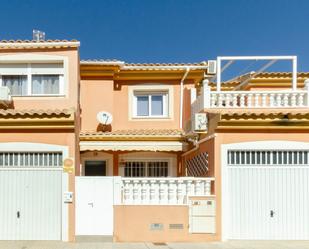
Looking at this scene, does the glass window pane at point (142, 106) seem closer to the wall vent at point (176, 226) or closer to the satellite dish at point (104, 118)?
the satellite dish at point (104, 118)

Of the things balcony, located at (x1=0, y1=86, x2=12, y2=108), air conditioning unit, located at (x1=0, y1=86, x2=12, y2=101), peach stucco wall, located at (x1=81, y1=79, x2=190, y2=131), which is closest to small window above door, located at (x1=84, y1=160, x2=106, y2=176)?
peach stucco wall, located at (x1=81, y1=79, x2=190, y2=131)

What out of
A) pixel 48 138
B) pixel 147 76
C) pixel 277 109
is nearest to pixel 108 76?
pixel 147 76

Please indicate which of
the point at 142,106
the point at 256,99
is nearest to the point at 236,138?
the point at 256,99

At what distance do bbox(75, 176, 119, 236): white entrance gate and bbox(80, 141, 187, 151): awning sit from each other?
192 inches

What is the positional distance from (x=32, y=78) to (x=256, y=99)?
12.4m

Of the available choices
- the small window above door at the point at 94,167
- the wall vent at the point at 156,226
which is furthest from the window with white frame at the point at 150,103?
the wall vent at the point at 156,226

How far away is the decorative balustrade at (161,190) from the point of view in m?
21.7

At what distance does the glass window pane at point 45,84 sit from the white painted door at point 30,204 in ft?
20.9

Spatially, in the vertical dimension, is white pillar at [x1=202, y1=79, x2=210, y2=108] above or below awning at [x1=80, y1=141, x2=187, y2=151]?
above

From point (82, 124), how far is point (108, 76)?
335 centimetres

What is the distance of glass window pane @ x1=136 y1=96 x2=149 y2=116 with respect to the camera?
99.3ft

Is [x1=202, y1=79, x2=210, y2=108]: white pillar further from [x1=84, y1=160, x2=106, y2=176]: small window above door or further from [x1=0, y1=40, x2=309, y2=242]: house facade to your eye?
[x1=84, y1=160, x2=106, y2=176]: small window above door

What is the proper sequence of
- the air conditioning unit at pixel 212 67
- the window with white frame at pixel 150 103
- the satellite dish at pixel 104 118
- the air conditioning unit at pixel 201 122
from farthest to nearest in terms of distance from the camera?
the window with white frame at pixel 150 103 < the air conditioning unit at pixel 212 67 < the satellite dish at pixel 104 118 < the air conditioning unit at pixel 201 122

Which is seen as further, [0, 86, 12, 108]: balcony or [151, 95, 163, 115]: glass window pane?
[151, 95, 163, 115]: glass window pane
